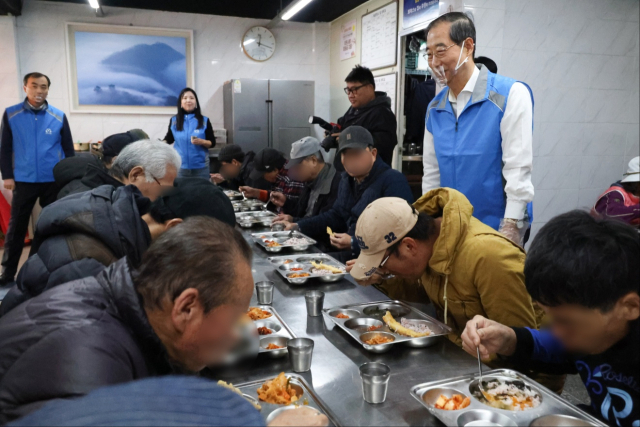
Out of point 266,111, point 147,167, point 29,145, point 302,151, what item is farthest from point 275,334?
point 266,111

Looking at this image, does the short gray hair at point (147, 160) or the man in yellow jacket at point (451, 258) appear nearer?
the man in yellow jacket at point (451, 258)

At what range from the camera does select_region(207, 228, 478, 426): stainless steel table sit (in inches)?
47.8

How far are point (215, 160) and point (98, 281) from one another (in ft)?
19.0

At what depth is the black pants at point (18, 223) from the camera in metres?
4.46

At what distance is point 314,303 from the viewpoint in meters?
1.88

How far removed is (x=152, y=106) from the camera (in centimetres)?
679

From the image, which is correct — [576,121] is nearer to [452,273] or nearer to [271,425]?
[452,273]

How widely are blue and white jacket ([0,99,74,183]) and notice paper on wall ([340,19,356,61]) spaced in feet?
12.5

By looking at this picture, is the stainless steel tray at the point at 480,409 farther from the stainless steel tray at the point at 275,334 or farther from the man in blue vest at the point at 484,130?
the man in blue vest at the point at 484,130

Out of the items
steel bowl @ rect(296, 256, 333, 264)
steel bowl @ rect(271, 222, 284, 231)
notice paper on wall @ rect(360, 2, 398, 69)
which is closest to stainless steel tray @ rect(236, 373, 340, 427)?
steel bowl @ rect(296, 256, 333, 264)

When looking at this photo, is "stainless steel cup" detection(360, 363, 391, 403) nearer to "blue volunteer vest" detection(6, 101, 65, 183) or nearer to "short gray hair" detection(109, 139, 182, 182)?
"short gray hair" detection(109, 139, 182, 182)

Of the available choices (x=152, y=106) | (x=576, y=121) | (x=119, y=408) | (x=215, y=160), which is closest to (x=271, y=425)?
(x=119, y=408)

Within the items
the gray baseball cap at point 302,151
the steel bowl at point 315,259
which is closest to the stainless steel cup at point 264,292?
the steel bowl at point 315,259

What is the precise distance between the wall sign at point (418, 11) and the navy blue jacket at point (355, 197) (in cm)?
211
